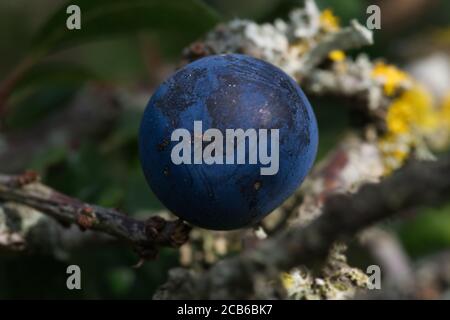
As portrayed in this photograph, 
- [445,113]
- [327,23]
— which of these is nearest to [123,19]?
[327,23]

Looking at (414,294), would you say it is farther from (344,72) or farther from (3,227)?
(344,72)

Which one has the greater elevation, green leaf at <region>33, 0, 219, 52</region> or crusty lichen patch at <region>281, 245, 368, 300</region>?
green leaf at <region>33, 0, 219, 52</region>

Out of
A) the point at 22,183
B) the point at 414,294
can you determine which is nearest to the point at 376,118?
the point at 22,183

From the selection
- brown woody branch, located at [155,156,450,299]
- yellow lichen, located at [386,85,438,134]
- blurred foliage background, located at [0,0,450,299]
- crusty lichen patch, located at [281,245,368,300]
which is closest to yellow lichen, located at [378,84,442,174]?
yellow lichen, located at [386,85,438,134]
